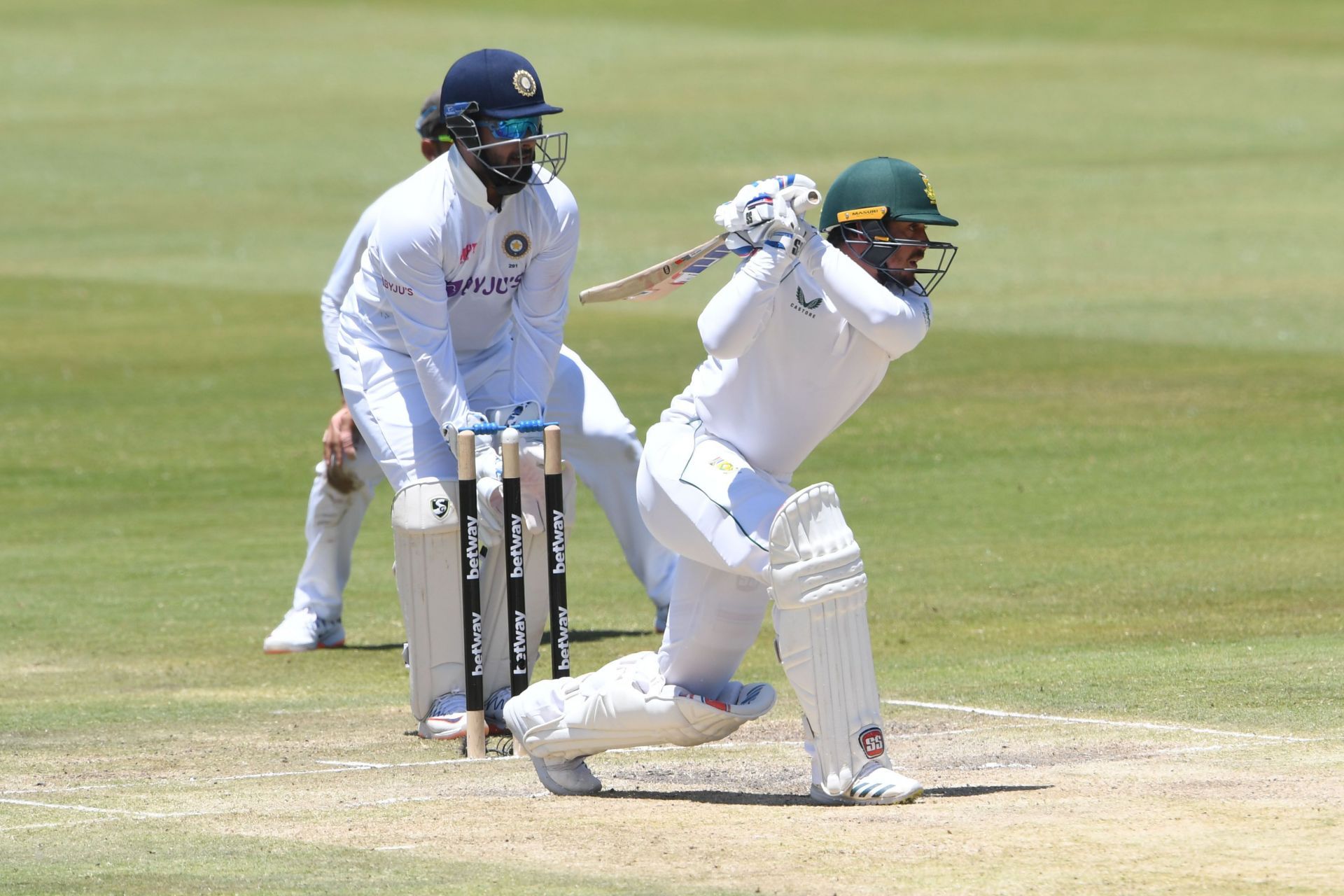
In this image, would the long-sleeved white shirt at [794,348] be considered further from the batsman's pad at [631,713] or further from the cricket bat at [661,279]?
the batsman's pad at [631,713]

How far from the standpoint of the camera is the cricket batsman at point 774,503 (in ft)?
21.5

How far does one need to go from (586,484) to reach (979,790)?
13.1ft

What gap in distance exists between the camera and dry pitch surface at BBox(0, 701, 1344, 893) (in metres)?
5.66

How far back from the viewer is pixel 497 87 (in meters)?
8.13

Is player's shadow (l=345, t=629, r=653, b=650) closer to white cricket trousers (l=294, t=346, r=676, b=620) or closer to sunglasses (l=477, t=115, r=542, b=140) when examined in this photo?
white cricket trousers (l=294, t=346, r=676, b=620)

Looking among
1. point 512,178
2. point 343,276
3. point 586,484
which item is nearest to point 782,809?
point 512,178

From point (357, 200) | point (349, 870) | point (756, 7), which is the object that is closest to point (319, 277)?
point (357, 200)

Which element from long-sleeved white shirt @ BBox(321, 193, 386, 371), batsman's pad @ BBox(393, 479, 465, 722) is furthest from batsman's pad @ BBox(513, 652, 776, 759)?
long-sleeved white shirt @ BBox(321, 193, 386, 371)

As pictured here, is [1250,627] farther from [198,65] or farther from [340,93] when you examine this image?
[198,65]

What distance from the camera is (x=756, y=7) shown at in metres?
55.6

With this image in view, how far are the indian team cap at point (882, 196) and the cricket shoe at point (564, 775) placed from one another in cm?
177

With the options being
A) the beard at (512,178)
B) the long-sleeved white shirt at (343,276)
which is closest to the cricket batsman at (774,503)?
the beard at (512,178)

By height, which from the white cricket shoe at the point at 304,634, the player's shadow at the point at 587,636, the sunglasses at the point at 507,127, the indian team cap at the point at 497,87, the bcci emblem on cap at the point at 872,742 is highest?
the indian team cap at the point at 497,87

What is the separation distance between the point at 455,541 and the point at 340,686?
1.52 m
